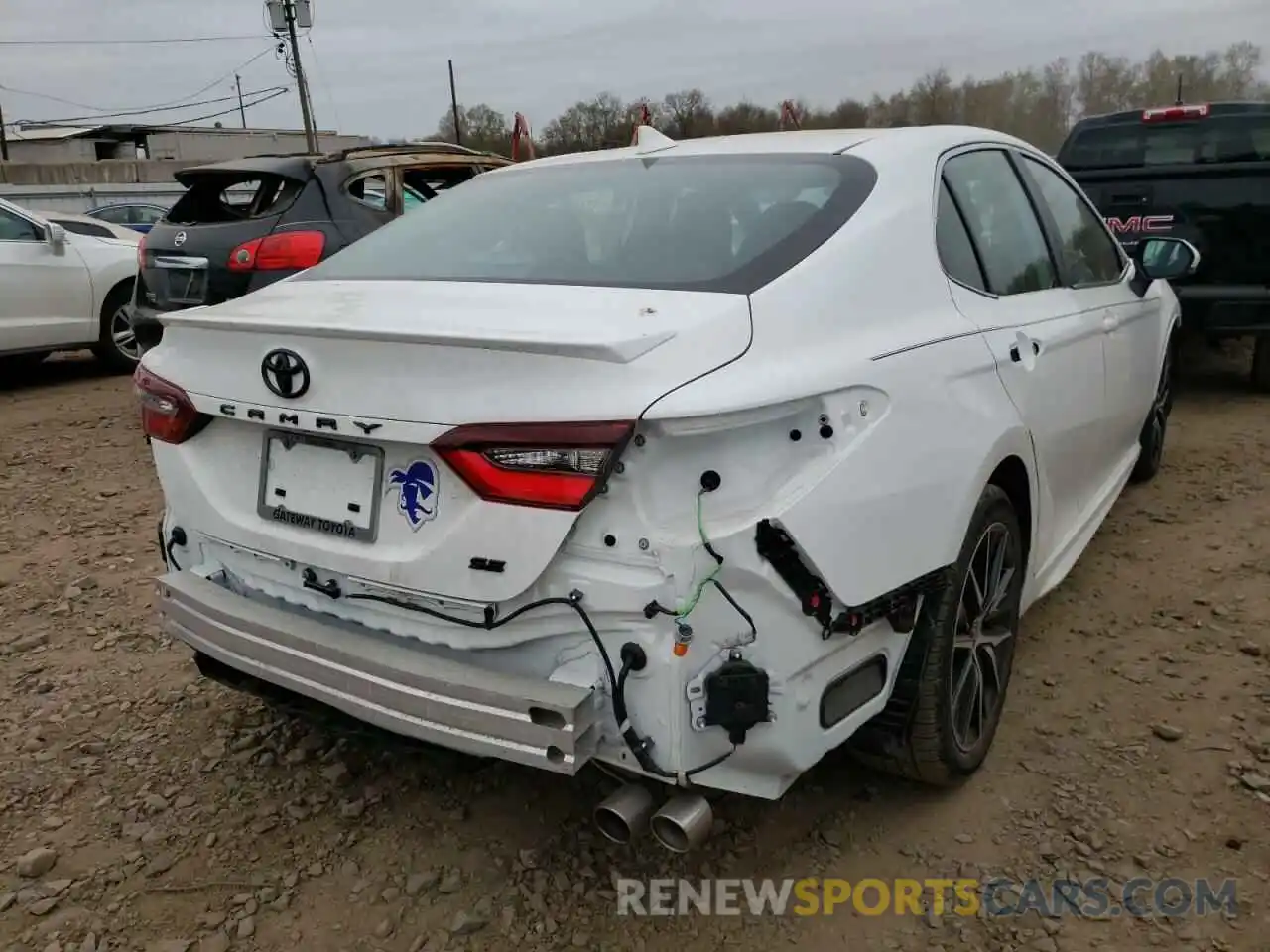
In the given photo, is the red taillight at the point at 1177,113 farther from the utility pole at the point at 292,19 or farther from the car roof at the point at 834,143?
the utility pole at the point at 292,19

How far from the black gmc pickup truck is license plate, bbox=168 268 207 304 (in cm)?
543

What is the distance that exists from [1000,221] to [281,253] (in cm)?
411

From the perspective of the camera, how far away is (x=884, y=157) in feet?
8.43

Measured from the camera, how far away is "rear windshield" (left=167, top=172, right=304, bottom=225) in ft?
20.0

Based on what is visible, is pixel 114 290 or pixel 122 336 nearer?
pixel 114 290

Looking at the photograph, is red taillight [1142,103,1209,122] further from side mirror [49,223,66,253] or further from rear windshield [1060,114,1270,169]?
side mirror [49,223,66,253]

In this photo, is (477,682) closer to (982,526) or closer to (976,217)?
(982,526)

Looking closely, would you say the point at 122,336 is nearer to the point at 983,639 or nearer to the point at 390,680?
the point at 390,680

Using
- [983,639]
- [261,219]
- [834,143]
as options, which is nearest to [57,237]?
[261,219]

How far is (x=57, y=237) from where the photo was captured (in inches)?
314

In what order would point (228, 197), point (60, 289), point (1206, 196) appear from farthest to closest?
point (60, 289)
point (228, 197)
point (1206, 196)

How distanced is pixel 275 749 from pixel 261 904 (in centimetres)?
65

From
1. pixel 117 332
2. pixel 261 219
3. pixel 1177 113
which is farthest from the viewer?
pixel 117 332

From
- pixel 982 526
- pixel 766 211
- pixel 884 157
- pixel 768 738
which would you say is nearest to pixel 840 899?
pixel 768 738
